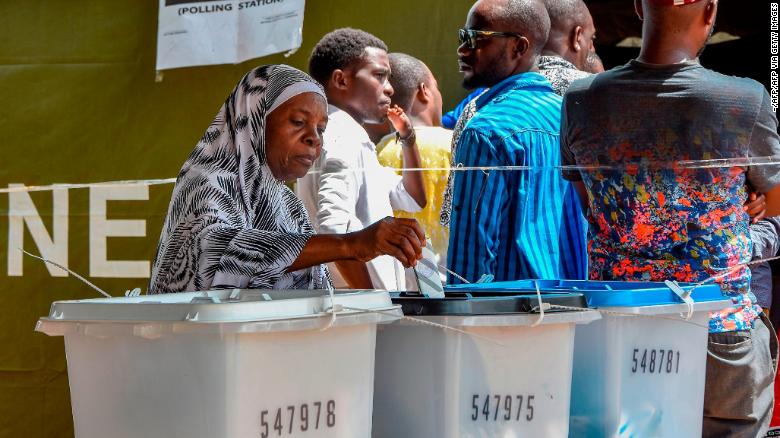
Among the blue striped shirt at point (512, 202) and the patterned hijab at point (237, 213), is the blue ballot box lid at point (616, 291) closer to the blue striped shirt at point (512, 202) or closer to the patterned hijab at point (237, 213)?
the patterned hijab at point (237, 213)

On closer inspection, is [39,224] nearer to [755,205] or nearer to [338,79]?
[338,79]

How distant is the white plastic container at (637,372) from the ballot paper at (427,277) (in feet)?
1.11

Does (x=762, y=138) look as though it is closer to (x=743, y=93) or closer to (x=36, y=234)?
(x=743, y=93)

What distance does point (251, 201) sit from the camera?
9.36ft

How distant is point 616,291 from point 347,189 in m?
1.68

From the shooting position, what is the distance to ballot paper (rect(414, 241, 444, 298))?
8.24 ft

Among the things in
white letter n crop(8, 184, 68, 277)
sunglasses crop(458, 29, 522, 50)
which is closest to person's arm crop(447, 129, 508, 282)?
sunglasses crop(458, 29, 522, 50)

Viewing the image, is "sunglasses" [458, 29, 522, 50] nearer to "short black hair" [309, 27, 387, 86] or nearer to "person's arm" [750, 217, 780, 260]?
"short black hair" [309, 27, 387, 86]

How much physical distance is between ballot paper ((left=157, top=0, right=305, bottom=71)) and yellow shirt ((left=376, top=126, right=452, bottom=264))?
1.99ft

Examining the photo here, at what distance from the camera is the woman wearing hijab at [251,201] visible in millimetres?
2676

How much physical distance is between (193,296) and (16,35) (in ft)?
9.77

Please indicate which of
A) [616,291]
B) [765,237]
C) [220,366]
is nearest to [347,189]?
[765,237]

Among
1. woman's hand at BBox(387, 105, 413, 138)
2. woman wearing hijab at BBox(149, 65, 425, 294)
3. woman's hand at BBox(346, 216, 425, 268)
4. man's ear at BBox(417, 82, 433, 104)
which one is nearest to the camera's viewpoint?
woman's hand at BBox(346, 216, 425, 268)

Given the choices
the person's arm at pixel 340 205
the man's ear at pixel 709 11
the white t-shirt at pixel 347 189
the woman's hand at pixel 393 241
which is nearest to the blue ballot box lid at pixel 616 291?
the woman's hand at pixel 393 241
